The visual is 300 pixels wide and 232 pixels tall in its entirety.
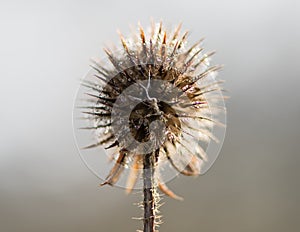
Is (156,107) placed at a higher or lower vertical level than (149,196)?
higher

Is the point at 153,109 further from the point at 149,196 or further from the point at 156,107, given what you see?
the point at 149,196

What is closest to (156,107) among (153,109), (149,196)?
(153,109)

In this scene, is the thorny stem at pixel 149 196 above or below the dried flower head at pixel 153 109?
below

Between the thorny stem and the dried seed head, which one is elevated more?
the dried seed head

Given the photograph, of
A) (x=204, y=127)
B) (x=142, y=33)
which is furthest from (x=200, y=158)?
(x=142, y=33)

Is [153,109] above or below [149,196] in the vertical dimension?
above

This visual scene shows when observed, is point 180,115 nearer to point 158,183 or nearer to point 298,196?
point 158,183
